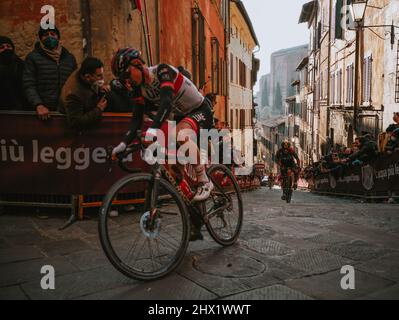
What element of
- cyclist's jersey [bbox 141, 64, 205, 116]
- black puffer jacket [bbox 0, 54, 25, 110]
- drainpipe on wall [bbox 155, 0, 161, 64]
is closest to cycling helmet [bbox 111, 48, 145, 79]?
cyclist's jersey [bbox 141, 64, 205, 116]

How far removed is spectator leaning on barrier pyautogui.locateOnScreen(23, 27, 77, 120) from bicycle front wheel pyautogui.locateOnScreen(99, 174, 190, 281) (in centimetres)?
277

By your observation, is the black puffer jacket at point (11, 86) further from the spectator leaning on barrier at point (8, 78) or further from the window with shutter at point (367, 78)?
the window with shutter at point (367, 78)

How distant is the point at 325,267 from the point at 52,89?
4.09m

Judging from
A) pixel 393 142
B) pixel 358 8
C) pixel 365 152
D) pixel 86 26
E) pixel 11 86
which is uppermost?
pixel 358 8

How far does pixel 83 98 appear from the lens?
16.7 ft

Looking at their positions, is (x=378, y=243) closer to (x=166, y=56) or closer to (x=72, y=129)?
(x=72, y=129)

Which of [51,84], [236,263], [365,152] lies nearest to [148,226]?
[236,263]

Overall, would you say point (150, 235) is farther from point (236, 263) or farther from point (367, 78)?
point (367, 78)

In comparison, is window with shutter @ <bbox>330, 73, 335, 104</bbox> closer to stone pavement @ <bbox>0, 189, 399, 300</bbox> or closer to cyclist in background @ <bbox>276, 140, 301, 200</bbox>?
cyclist in background @ <bbox>276, 140, 301, 200</bbox>

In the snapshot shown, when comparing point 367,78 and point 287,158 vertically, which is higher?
point 367,78

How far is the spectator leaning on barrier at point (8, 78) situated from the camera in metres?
5.48

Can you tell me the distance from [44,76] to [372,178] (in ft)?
25.6

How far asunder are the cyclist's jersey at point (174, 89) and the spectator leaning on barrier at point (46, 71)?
8.22 ft

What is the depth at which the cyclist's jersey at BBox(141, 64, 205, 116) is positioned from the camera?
319cm
